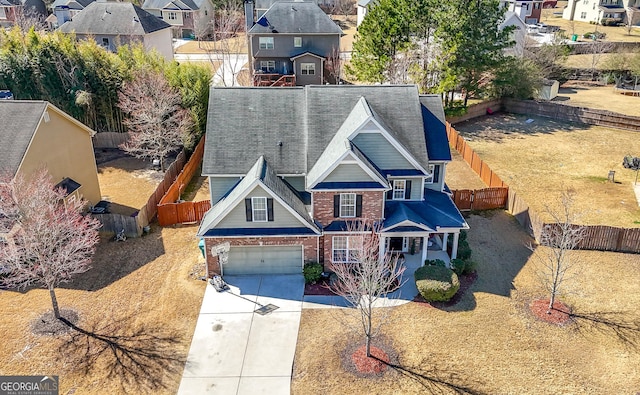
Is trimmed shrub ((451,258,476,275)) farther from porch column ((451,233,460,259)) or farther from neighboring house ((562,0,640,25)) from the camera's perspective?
neighboring house ((562,0,640,25))

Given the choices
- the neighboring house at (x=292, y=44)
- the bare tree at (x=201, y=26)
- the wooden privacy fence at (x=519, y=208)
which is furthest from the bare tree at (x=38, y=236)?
the bare tree at (x=201, y=26)

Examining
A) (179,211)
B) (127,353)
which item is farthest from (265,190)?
(179,211)

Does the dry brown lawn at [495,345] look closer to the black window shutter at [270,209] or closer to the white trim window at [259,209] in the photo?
the black window shutter at [270,209]

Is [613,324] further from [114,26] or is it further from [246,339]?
[114,26]

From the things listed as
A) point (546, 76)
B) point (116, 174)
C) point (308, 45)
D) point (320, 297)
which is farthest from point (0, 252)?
point (546, 76)

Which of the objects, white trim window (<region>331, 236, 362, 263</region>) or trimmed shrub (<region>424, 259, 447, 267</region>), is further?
trimmed shrub (<region>424, 259, 447, 267</region>)

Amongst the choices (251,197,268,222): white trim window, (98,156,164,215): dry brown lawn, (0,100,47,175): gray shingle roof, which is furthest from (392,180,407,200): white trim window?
(0,100,47,175): gray shingle roof
